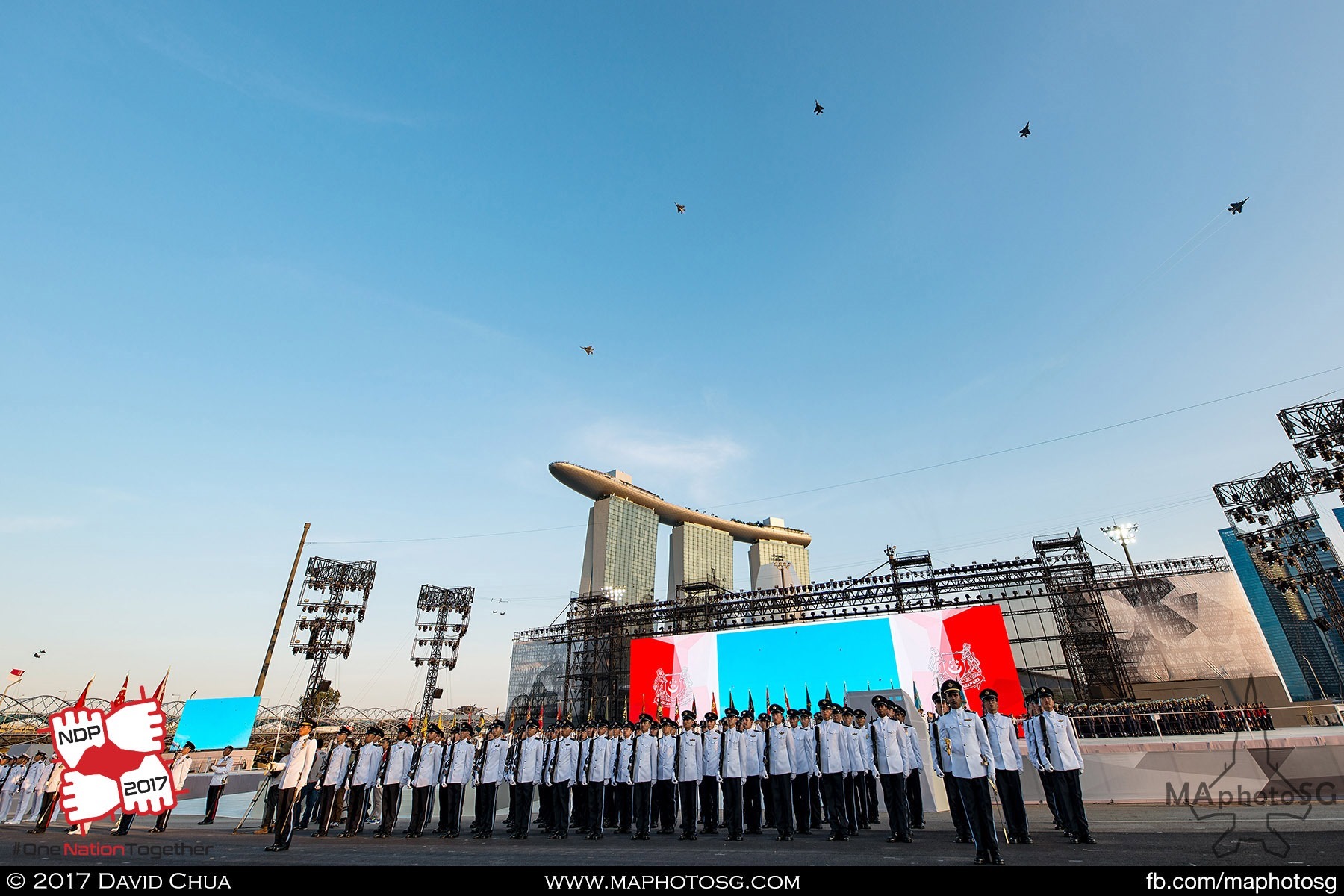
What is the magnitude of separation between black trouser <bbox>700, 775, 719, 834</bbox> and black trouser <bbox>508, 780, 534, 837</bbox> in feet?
9.61

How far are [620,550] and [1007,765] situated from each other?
11465cm

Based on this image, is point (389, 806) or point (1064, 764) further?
point (389, 806)

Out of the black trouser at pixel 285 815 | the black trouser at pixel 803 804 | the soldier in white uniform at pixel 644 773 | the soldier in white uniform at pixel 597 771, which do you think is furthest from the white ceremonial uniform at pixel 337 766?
the black trouser at pixel 803 804

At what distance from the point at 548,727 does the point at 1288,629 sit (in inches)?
4995

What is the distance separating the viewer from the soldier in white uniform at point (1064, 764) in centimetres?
653

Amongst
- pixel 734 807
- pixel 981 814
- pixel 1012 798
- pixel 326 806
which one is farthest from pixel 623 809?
pixel 981 814

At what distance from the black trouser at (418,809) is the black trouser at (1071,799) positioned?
951 cm

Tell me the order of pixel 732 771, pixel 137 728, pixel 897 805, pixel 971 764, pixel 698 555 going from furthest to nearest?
pixel 698 555 → pixel 732 771 → pixel 897 805 → pixel 137 728 → pixel 971 764

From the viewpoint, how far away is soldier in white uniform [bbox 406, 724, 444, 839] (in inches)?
388

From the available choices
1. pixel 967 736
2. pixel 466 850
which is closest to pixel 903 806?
pixel 967 736

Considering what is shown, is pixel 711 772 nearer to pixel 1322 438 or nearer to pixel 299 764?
pixel 299 764

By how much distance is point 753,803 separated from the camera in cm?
942

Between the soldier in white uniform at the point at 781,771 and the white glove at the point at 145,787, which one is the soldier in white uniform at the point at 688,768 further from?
the white glove at the point at 145,787
